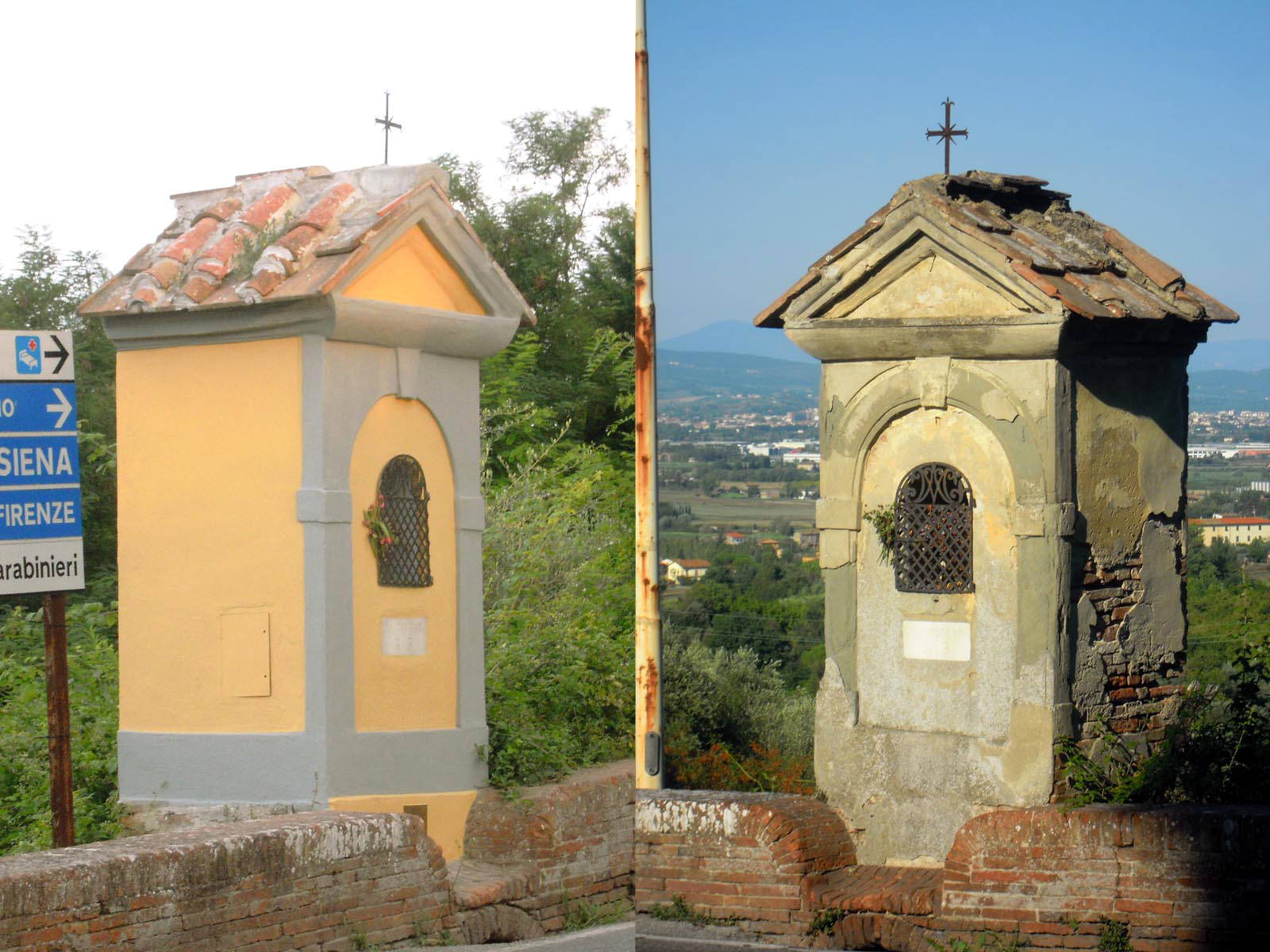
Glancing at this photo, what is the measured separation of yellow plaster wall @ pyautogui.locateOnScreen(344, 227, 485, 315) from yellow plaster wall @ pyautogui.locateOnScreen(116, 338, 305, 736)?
0.26 metres

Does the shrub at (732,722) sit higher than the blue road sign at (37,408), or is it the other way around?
the blue road sign at (37,408)

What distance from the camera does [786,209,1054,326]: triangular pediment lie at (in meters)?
3.03

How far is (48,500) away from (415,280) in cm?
105

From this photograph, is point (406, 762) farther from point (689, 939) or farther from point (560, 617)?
point (689, 939)

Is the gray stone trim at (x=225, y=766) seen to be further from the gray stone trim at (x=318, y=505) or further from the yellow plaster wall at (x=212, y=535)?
the gray stone trim at (x=318, y=505)

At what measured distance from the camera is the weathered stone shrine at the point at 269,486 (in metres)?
3.46

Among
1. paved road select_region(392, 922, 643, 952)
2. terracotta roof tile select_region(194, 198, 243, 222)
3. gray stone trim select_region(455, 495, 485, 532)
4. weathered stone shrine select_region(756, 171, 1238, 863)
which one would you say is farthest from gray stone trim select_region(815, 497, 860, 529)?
terracotta roof tile select_region(194, 198, 243, 222)

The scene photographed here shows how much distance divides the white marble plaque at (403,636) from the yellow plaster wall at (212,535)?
0.23 meters

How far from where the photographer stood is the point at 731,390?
366cm

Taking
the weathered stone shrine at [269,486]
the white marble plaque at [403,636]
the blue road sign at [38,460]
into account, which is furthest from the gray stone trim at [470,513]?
the blue road sign at [38,460]

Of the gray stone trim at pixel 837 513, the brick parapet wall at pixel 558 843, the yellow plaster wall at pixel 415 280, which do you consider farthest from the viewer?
the brick parapet wall at pixel 558 843

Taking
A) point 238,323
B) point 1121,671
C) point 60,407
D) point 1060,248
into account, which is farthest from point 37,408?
point 1121,671

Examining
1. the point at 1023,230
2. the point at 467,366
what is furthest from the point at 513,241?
the point at 1023,230

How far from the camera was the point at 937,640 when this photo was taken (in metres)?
3.13
